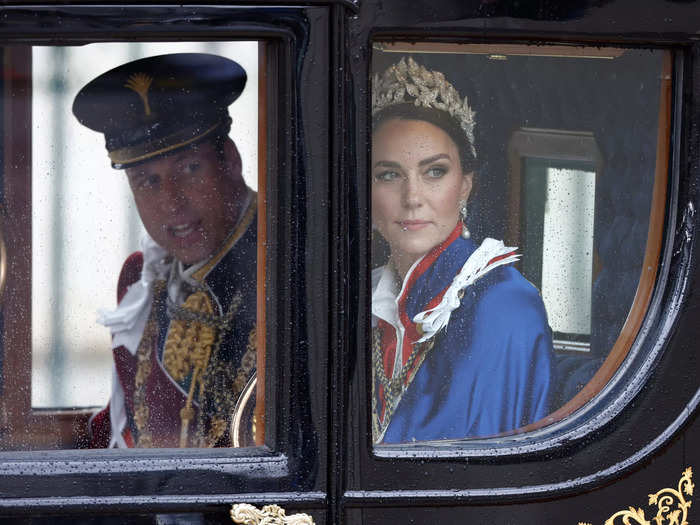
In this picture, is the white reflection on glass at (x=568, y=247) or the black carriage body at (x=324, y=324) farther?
the white reflection on glass at (x=568, y=247)

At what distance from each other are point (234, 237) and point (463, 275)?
0.36 meters

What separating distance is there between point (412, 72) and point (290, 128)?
209 millimetres

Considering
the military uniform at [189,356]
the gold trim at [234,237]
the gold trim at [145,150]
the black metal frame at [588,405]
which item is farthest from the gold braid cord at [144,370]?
the black metal frame at [588,405]

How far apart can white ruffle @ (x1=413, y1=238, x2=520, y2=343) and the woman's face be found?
0.06 m

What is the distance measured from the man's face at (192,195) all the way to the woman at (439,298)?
235mm

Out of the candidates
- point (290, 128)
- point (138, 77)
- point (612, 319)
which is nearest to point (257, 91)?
point (290, 128)

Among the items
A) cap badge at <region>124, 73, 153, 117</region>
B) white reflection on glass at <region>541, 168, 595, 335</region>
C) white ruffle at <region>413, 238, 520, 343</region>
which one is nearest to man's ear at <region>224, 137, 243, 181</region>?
cap badge at <region>124, 73, 153, 117</region>

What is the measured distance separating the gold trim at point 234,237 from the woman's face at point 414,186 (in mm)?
187

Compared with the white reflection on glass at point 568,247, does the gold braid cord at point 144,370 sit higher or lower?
lower

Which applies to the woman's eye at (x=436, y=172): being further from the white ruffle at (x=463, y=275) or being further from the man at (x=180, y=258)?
the man at (x=180, y=258)

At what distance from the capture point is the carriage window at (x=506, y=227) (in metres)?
1.57

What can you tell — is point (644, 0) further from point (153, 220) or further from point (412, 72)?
point (153, 220)

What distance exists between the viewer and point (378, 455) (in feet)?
5.08

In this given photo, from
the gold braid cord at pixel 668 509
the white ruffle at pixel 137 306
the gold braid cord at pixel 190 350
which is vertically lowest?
the gold braid cord at pixel 668 509
